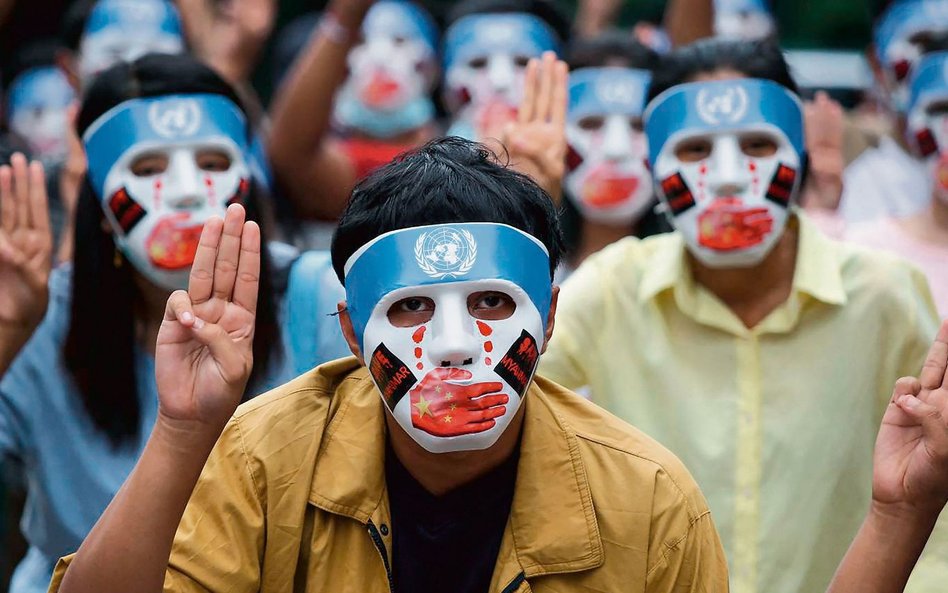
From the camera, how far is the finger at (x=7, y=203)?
4.56 m

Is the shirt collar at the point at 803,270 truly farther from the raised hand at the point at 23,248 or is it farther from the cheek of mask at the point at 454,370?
the raised hand at the point at 23,248

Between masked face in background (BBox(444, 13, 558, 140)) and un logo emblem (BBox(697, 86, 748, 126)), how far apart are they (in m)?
2.35

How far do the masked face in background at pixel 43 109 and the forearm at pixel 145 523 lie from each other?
5.78 metres

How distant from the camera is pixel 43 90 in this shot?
8656 millimetres

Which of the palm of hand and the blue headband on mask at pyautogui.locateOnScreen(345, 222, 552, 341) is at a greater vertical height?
the blue headband on mask at pyautogui.locateOnScreen(345, 222, 552, 341)

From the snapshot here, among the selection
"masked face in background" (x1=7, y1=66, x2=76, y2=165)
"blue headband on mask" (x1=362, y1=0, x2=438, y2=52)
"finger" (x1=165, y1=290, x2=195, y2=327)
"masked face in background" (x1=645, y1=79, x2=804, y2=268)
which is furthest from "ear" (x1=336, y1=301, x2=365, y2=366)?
"masked face in background" (x1=7, y1=66, x2=76, y2=165)

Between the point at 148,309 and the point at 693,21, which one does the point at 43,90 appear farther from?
the point at 148,309

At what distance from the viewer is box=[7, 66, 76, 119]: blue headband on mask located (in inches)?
340

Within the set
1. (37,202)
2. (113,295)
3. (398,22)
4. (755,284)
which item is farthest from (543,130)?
(398,22)

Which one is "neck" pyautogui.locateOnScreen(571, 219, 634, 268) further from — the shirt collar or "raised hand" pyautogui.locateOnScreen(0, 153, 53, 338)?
"raised hand" pyautogui.locateOnScreen(0, 153, 53, 338)

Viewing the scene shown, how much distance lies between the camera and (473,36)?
7184 millimetres

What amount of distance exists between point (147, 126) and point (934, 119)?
2.87 m

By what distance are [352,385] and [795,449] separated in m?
1.44

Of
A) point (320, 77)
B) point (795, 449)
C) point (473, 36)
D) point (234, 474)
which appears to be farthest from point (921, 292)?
point (473, 36)
